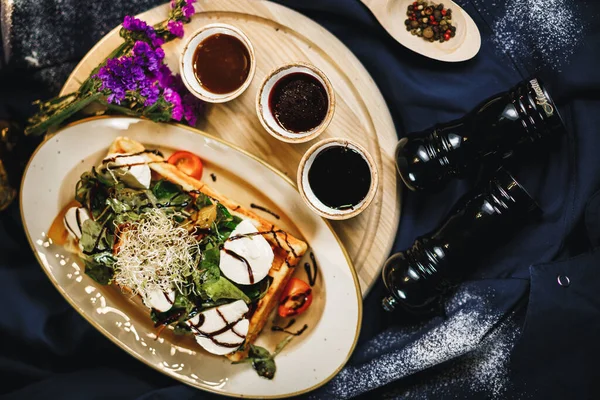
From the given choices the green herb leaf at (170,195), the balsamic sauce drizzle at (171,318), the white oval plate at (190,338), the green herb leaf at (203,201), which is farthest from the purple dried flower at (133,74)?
Answer: the balsamic sauce drizzle at (171,318)

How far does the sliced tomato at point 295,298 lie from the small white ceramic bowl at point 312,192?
17.0 inches

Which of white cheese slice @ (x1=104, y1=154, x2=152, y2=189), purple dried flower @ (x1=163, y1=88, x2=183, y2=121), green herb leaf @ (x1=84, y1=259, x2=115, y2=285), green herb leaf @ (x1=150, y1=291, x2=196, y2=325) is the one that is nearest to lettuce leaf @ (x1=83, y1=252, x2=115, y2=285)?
green herb leaf @ (x1=84, y1=259, x2=115, y2=285)

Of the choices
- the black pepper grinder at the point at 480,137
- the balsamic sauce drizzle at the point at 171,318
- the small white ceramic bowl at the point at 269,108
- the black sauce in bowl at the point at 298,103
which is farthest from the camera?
the balsamic sauce drizzle at the point at 171,318

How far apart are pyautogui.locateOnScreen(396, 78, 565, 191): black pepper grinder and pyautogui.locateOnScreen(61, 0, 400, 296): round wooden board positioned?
16 cm

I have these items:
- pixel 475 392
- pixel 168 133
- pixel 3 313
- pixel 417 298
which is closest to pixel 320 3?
pixel 168 133

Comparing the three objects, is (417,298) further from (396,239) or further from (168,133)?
(168,133)

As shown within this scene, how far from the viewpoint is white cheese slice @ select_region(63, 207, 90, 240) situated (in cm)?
283

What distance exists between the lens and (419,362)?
2.82m

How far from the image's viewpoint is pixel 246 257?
8.76ft

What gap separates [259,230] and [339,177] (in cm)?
47

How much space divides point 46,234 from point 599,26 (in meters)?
3.03

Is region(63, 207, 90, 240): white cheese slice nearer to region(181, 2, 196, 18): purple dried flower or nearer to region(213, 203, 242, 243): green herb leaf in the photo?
region(213, 203, 242, 243): green herb leaf

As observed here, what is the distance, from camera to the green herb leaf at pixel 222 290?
2697 millimetres

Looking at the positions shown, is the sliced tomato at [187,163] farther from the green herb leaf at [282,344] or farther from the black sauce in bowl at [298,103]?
the green herb leaf at [282,344]
